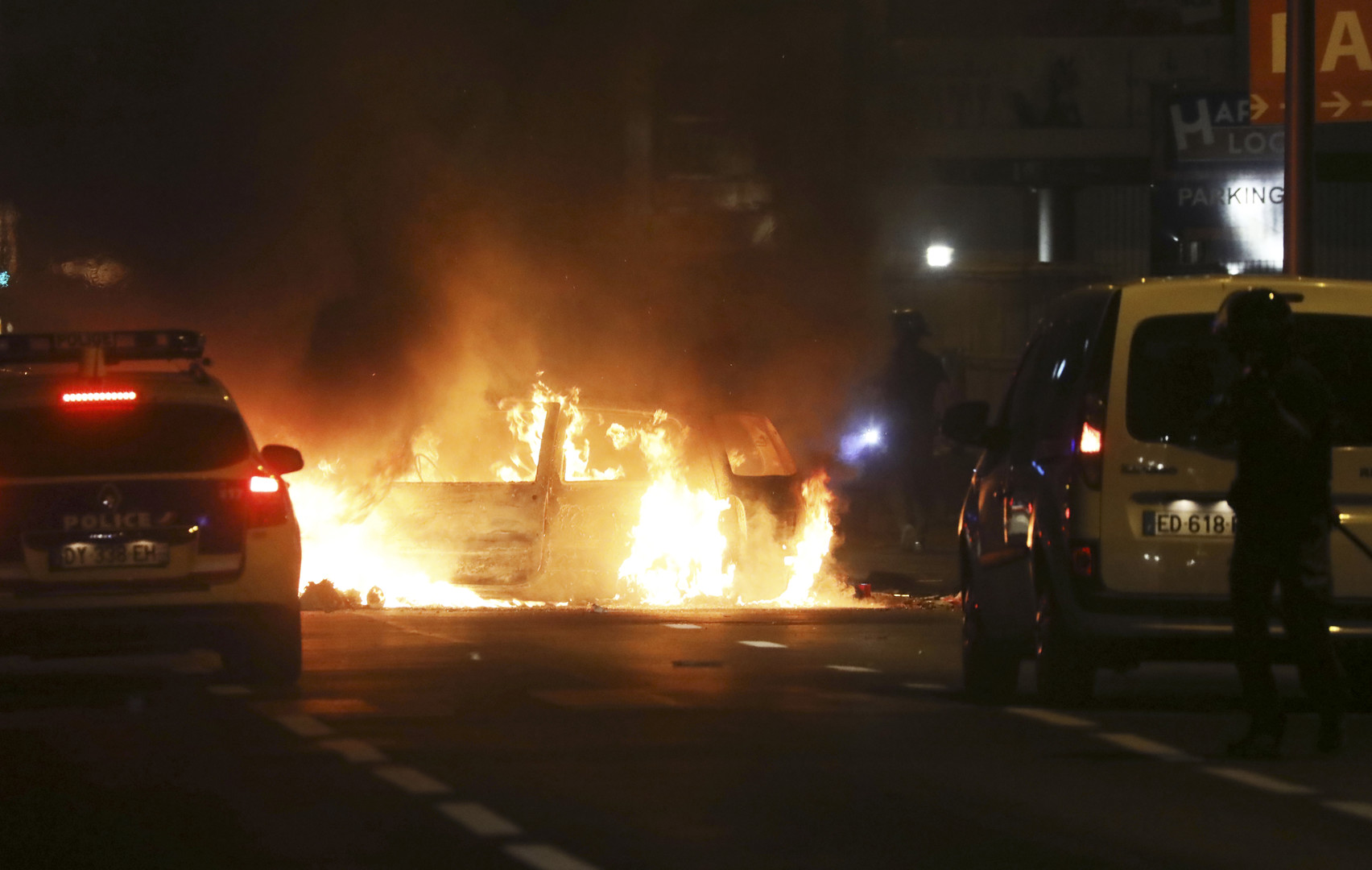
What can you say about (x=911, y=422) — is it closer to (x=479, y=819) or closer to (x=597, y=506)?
(x=597, y=506)

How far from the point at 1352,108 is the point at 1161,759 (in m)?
11.3

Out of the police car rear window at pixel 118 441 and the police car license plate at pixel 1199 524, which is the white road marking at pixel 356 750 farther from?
the police car license plate at pixel 1199 524

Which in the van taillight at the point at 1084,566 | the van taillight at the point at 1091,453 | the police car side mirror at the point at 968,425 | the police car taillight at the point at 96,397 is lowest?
the van taillight at the point at 1084,566

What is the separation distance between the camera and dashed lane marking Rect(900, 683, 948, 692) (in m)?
12.2

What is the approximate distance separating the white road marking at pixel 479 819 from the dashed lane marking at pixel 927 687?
4114mm

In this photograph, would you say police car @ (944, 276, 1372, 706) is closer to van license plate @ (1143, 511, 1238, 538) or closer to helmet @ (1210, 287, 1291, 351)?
van license plate @ (1143, 511, 1238, 538)

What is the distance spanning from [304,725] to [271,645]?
1.70 m

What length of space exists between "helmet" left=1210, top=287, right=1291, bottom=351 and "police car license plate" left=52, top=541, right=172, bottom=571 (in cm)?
517

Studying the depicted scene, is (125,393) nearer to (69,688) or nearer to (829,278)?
(69,688)

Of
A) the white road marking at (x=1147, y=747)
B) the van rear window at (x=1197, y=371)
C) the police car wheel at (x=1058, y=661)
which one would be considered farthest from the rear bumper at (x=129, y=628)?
the van rear window at (x=1197, y=371)

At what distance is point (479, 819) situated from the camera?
8141 millimetres

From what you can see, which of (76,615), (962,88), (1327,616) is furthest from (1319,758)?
(962,88)

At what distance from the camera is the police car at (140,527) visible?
1209cm

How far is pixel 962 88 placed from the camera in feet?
165
